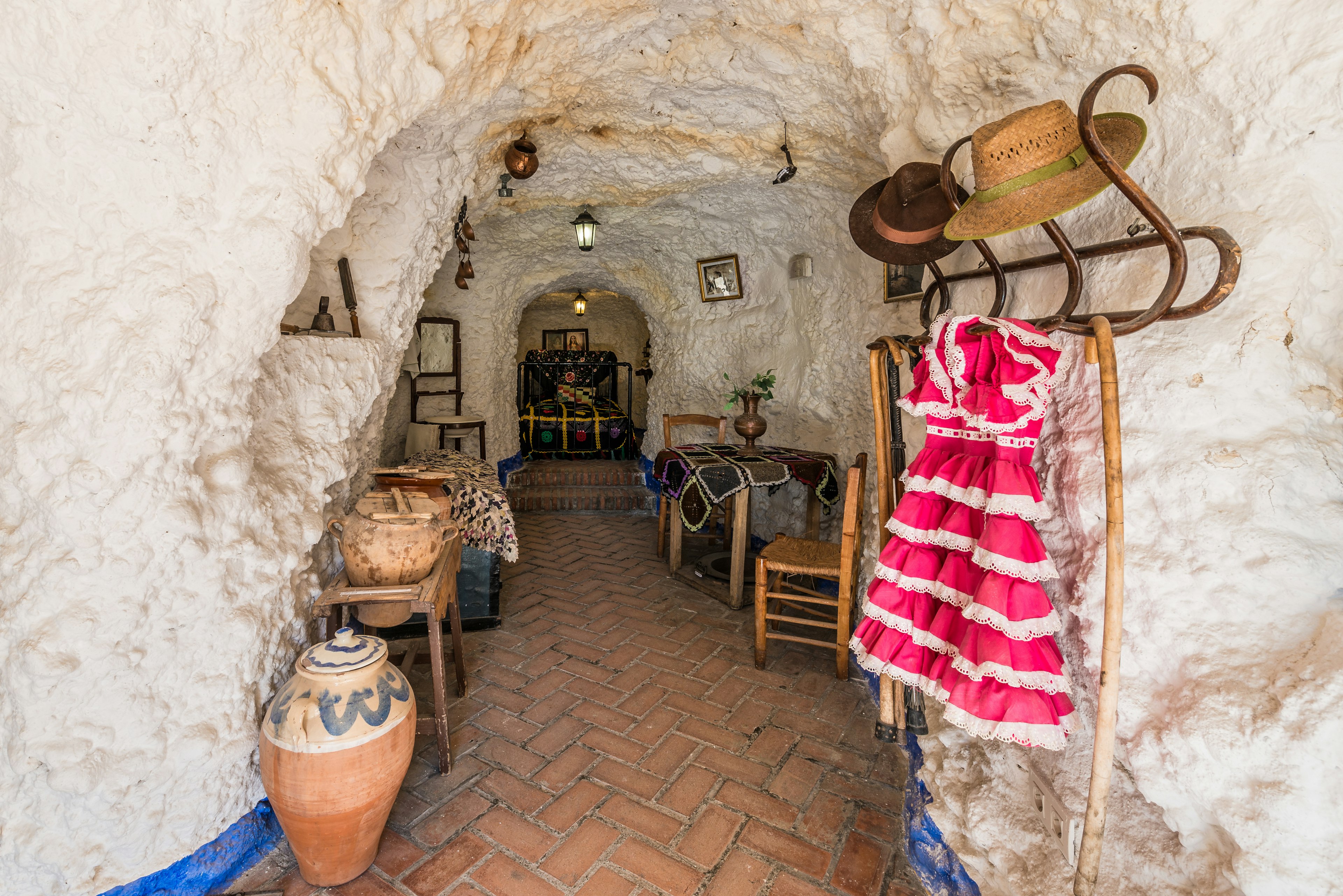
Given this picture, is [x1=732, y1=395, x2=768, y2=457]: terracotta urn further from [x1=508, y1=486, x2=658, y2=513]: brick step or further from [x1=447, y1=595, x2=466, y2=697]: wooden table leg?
[x1=508, y1=486, x2=658, y2=513]: brick step

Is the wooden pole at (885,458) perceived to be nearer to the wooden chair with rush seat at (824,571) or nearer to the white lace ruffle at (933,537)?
the white lace ruffle at (933,537)

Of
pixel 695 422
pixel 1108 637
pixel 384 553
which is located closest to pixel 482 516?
pixel 384 553

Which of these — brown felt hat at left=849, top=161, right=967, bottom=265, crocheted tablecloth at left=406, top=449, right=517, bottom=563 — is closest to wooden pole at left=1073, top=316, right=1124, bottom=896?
brown felt hat at left=849, top=161, right=967, bottom=265

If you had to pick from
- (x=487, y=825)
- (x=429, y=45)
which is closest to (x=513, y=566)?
(x=487, y=825)

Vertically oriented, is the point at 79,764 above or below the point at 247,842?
above

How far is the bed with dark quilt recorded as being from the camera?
25.7 ft

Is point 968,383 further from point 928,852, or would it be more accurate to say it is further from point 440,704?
point 440,704

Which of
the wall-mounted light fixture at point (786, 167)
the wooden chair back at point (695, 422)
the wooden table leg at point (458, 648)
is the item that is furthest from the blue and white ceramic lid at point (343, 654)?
the wooden chair back at point (695, 422)

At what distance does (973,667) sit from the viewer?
4.41 feet

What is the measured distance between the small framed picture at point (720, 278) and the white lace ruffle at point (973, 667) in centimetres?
413

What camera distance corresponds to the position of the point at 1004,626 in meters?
1.28

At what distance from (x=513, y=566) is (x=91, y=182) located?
3.48m

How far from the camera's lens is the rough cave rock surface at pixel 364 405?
43.7 inches

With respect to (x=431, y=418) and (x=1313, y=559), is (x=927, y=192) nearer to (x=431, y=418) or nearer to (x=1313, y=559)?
(x=1313, y=559)
